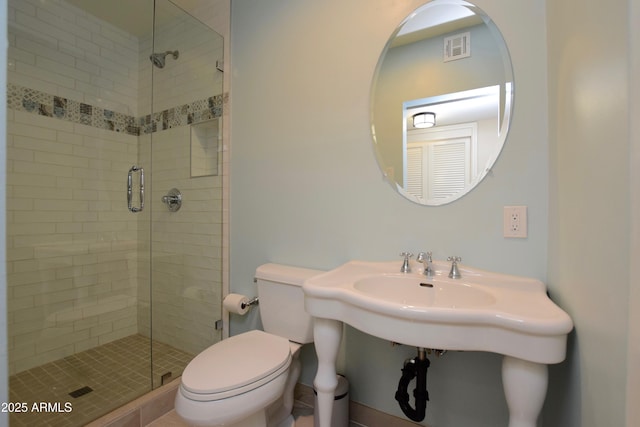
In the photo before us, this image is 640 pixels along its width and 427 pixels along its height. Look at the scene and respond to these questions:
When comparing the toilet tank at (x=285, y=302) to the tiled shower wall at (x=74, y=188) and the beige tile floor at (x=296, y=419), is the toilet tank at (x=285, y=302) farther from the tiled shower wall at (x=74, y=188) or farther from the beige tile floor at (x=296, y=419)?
the tiled shower wall at (x=74, y=188)

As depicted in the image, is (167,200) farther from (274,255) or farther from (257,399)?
(257,399)

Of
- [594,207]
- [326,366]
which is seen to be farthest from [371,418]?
[594,207]

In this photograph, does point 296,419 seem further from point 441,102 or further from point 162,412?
point 441,102

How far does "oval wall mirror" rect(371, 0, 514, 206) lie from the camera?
1.07 metres

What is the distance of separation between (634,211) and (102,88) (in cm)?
272

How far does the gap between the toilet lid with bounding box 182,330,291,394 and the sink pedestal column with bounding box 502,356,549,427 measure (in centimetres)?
78

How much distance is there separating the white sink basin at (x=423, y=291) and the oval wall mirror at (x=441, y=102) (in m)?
0.34

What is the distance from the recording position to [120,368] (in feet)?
5.35

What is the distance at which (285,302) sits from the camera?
1.36 meters

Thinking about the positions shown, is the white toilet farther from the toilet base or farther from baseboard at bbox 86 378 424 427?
baseboard at bbox 86 378 424 427

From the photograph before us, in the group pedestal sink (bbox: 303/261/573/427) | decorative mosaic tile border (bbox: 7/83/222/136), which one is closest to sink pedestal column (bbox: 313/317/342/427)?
pedestal sink (bbox: 303/261/573/427)

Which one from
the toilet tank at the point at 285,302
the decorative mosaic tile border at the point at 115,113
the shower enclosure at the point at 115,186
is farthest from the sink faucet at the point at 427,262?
the decorative mosaic tile border at the point at 115,113

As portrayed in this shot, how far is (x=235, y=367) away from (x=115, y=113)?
201 cm

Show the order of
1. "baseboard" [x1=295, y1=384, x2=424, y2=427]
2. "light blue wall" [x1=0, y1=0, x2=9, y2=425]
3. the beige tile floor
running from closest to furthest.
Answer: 1. "light blue wall" [x1=0, y1=0, x2=9, y2=425]
2. "baseboard" [x1=295, y1=384, x2=424, y2=427]
3. the beige tile floor
